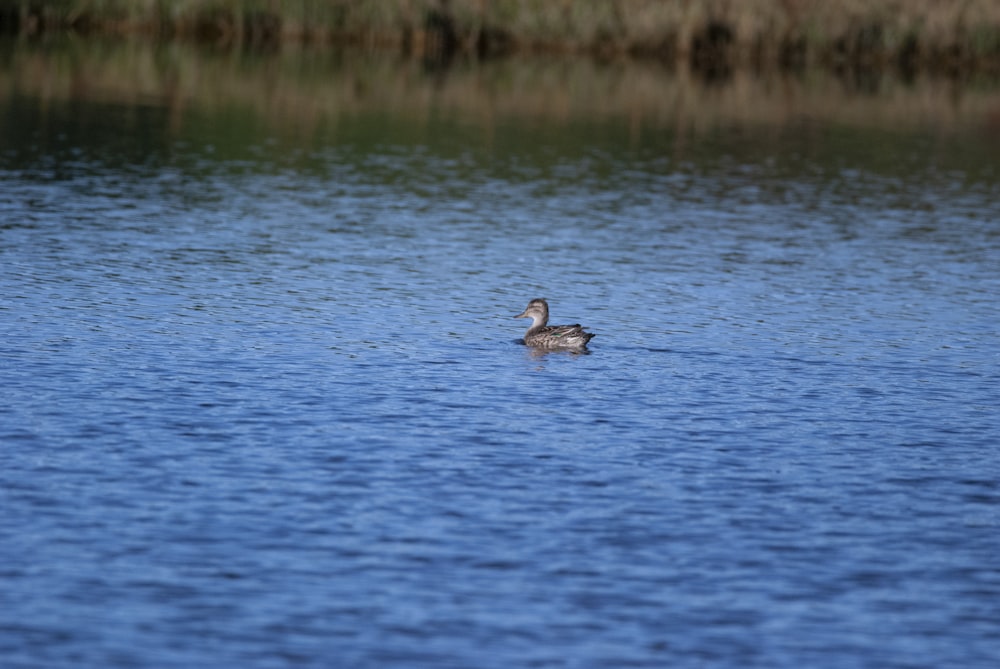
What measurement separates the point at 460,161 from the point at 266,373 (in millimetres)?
19245

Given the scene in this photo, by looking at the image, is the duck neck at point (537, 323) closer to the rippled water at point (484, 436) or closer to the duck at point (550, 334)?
the duck at point (550, 334)

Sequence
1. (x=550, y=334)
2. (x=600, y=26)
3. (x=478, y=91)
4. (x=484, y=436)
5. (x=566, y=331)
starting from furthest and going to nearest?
(x=600, y=26) < (x=478, y=91) < (x=550, y=334) < (x=566, y=331) < (x=484, y=436)

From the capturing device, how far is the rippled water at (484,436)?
10797 millimetres

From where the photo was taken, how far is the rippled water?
10.8 meters

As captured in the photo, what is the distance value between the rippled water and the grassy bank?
26.0 m

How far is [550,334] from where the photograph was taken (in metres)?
18.9

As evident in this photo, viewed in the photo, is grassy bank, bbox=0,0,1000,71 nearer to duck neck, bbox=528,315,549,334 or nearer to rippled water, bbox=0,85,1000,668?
rippled water, bbox=0,85,1000,668

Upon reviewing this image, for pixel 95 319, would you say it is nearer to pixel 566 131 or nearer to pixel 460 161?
pixel 460 161

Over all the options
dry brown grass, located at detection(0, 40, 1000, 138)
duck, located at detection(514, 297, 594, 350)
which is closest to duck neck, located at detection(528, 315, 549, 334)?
duck, located at detection(514, 297, 594, 350)

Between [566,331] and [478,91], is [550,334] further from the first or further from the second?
[478,91]

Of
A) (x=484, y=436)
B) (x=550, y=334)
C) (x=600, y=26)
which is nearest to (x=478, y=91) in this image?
(x=600, y=26)

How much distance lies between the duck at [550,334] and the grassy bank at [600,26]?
37.2 m

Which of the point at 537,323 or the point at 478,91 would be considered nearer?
the point at 537,323

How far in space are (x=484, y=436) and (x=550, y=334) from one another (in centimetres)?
397
